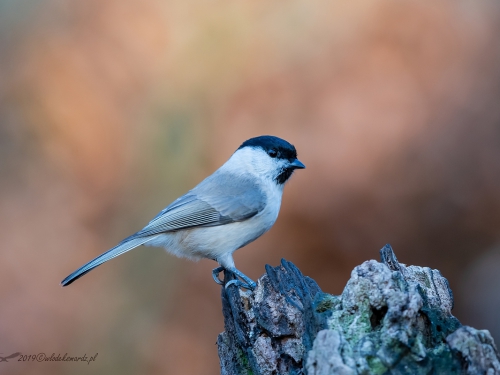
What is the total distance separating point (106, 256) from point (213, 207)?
29.8 inches

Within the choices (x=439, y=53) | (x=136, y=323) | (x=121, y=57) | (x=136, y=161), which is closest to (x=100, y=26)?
(x=121, y=57)

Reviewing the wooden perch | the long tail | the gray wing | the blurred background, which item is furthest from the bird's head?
the wooden perch

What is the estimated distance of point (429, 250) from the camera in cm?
404

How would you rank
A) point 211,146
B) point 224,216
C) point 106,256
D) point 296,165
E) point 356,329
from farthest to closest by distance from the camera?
point 211,146 → point 296,165 → point 224,216 → point 106,256 → point 356,329

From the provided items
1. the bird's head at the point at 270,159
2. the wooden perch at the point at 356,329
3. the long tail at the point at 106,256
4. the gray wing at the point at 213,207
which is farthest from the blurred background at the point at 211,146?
the wooden perch at the point at 356,329

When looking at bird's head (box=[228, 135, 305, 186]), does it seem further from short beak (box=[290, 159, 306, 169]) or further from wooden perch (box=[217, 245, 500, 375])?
wooden perch (box=[217, 245, 500, 375])

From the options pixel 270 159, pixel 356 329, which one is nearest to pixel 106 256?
pixel 270 159

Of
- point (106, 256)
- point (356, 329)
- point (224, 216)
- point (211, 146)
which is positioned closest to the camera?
point (356, 329)

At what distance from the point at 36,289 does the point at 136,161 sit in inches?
55.9

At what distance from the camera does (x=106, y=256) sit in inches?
117

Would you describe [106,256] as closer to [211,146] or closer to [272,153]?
[272,153]

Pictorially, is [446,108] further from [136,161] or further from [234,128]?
[136,161]

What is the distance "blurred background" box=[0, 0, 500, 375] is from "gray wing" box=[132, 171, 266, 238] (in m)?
0.89

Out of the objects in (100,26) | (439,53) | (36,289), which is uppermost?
(100,26)
